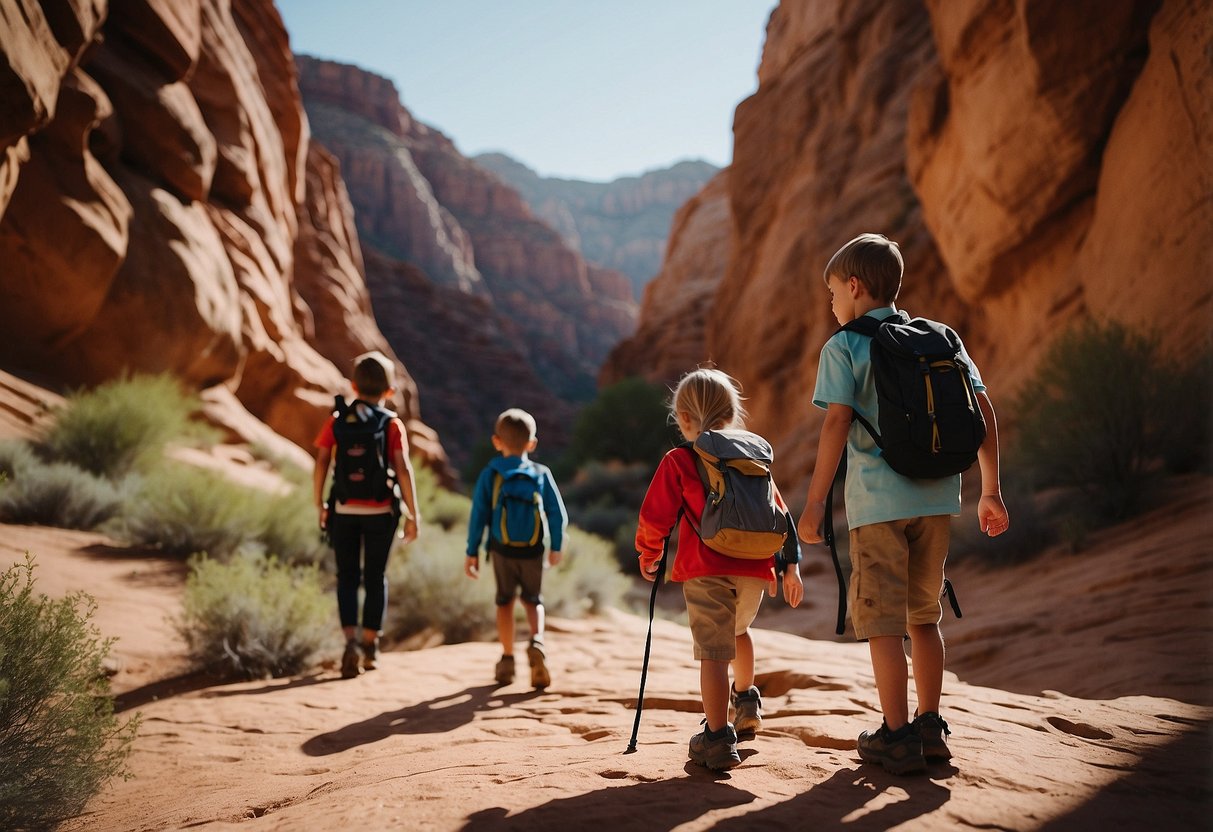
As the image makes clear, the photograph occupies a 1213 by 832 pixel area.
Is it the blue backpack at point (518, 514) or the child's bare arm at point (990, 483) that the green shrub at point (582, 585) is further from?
the child's bare arm at point (990, 483)

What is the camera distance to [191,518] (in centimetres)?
670

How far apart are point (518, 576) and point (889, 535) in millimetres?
2648

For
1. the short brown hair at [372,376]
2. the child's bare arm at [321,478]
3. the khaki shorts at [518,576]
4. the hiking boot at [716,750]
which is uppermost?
the short brown hair at [372,376]

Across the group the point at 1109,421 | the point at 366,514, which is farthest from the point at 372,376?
the point at 1109,421

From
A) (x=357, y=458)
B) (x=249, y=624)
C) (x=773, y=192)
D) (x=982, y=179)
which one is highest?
(x=773, y=192)

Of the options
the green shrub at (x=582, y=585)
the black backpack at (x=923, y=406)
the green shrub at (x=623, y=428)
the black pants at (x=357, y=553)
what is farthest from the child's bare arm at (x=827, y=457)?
the green shrub at (x=623, y=428)

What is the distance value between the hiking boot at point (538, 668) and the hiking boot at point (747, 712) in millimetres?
1596

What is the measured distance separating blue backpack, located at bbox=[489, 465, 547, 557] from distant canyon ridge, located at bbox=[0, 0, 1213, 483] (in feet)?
16.5

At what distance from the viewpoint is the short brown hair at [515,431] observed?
4559 millimetres

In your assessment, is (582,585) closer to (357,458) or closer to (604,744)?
(357,458)

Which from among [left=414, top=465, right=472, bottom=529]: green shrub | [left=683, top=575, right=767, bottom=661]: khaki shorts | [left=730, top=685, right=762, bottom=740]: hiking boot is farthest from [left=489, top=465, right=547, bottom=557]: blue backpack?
[left=414, top=465, right=472, bottom=529]: green shrub

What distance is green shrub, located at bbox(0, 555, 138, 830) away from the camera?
2.50m

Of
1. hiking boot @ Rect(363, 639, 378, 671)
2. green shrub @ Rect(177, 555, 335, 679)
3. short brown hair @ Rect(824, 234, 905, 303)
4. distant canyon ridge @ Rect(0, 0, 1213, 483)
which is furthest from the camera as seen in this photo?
distant canyon ridge @ Rect(0, 0, 1213, 483)

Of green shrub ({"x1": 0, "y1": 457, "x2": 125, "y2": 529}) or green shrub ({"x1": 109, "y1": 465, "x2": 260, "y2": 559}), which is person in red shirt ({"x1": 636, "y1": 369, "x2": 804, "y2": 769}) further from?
green shrub ({"x1": 0, "y1": 457, "x2": 125, "y2": 529})
